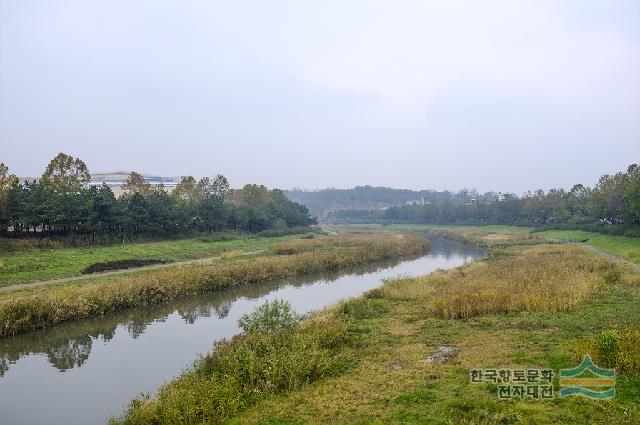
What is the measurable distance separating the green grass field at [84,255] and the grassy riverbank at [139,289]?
4.26 metres

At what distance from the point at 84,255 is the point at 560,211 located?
75911 mm

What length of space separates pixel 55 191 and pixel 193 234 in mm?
18933

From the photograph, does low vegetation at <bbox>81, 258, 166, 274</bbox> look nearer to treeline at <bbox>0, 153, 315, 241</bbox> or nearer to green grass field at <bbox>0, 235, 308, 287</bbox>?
green grass field at <bbox>0, 235, 308, 287</bbox>

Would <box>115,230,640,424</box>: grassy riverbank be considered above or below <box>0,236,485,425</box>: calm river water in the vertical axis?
above

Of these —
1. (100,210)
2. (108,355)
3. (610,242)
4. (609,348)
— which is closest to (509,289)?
(609,348)

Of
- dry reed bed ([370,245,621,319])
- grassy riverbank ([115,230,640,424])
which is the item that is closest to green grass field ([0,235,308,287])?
grassy riverbank ([115,230,640,424])

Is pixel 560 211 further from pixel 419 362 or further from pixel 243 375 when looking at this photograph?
pixel 243 375

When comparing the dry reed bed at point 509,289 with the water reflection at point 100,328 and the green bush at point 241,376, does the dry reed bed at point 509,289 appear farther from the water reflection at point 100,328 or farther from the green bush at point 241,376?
the water reflection at point 100,328

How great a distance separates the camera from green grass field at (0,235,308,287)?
29844 millimetres

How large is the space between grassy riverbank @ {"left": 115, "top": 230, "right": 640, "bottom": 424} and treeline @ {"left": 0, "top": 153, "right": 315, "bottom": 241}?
1297 inches

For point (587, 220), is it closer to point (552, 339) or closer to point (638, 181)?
point (638, 181)

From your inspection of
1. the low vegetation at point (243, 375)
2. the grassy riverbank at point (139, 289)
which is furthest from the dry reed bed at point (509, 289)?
the grassy riverbank at point (139, 289)

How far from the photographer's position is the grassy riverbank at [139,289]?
21000mm

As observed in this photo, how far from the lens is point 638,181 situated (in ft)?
164
